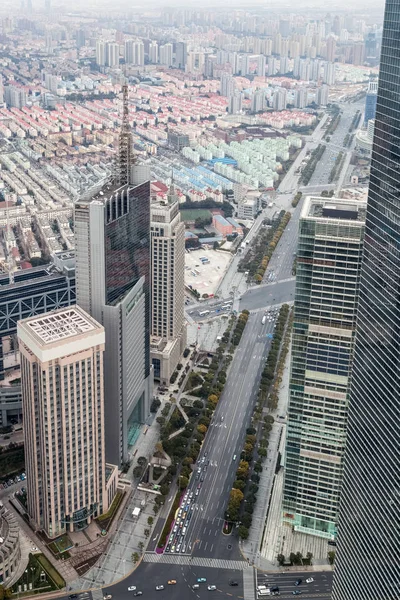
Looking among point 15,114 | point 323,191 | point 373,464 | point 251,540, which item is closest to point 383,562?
point 373,464

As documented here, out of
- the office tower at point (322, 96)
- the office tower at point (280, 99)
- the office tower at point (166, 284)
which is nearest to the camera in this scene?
the office tower at point (166, 284)

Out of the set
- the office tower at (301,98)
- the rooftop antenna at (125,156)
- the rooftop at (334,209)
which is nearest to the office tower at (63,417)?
the rooftop antenna at (125,156)

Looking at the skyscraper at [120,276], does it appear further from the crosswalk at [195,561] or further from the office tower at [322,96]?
the office tower at [322,96]

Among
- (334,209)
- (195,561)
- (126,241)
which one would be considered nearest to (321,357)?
(334,209)

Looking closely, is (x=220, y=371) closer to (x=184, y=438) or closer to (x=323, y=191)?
(x=184, y=438)

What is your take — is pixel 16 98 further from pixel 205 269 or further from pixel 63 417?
pixel 63 417
